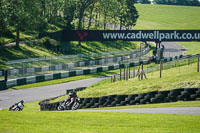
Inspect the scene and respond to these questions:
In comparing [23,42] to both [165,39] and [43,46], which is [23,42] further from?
[165,39]

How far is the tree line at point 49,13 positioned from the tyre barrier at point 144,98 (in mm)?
30373

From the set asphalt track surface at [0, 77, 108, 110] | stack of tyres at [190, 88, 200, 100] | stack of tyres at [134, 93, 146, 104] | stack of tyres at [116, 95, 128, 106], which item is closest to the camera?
stack of tyres at [190, 88, 200, 100]

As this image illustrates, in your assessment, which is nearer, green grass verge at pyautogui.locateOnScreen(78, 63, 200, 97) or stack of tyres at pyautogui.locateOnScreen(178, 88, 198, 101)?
stack of tyres at pyautogui.locateOnScreen(178, 88, 198, 101)

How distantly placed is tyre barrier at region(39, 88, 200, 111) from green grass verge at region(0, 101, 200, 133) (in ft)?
11.9

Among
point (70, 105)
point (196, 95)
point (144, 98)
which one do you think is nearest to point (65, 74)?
point (70, 105)

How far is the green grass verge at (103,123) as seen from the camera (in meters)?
10.9

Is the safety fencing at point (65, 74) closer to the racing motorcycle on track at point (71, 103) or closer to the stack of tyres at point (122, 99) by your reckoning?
the racing motorcycle on track at point (71, 103)

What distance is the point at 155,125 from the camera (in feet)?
37.2

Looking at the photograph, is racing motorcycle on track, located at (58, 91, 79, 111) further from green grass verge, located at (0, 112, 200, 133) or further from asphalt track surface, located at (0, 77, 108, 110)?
asphalt track surface, located at (0, 77, 108, 110)

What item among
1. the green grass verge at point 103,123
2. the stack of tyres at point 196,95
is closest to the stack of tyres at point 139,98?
the stack of tyres at point 196,95

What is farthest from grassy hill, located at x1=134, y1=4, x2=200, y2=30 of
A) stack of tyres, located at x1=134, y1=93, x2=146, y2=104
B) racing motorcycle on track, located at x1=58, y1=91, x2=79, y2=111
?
stack of tyres, located at x1=134, y1=93, x2=146, y2=104

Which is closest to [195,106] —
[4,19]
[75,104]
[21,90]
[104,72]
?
[75,104]

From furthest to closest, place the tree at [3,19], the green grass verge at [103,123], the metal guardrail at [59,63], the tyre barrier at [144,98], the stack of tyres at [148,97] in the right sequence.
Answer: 1. the tree at [3,19]
2. the metal guardrail at [59,63]
3. the stack of tyres at [148,97]
4. the tyre barrier at [144,98]
5. the green grass verge at [103,123]

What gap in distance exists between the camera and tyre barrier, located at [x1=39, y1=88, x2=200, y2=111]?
16500 mm
